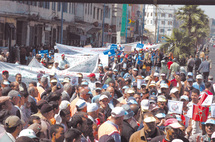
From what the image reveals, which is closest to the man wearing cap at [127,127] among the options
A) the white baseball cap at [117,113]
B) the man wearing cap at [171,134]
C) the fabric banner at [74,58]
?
the white baseball cap at [117,113]

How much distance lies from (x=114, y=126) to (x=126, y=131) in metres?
0.49

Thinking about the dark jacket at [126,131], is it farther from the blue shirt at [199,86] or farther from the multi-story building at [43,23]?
the multi-story building at [43,23]

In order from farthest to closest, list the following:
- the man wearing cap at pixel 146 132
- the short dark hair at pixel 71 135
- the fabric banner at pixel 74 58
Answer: the fabric banner at pixel 74 58, the man wearing cap at pixel 146 132, the short dark hair at pixel 71 135

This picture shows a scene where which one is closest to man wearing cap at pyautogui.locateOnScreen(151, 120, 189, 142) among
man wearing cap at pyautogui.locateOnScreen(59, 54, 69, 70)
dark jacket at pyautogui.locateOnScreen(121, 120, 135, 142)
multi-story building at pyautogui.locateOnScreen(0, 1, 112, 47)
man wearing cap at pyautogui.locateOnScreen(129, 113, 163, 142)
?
man wearing cap at pyautogui.locateOnScreen(129, 113, 163, 142)

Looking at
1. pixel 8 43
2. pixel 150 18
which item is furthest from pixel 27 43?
pixel 150 18

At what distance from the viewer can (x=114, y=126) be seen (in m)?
5.48

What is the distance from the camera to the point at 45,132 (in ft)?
17.8

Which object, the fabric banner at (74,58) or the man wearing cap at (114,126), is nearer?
the man wearing cap at (114,126)

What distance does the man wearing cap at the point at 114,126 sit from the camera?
540 centimetres

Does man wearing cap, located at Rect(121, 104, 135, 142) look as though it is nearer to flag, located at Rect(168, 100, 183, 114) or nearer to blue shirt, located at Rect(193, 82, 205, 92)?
flag, located at Rect(168, 100, 183, 114)

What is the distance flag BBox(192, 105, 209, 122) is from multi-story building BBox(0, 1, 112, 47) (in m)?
18.0

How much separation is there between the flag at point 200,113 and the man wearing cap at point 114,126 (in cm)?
173

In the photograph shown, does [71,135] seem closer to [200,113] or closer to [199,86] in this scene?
Result: [200,113]

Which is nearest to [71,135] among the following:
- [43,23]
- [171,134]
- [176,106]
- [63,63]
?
[171,134]
